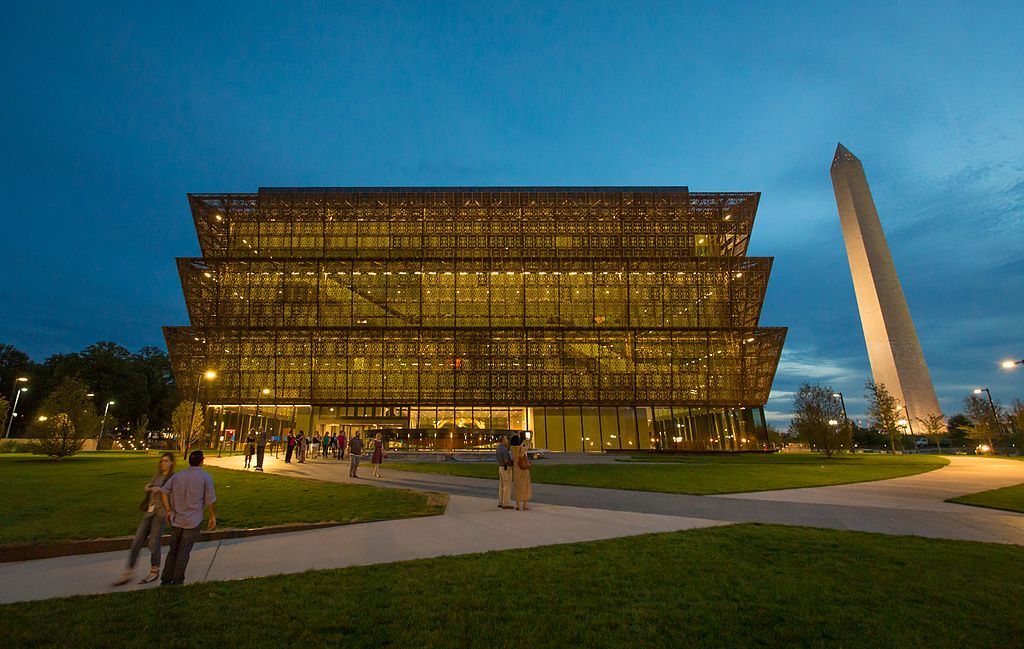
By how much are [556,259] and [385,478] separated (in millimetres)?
40243

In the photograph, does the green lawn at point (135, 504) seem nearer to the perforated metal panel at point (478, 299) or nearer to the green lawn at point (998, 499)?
the green lawn at point (998, 499)

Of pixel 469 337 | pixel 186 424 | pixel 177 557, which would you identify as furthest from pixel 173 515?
pixel 469 337

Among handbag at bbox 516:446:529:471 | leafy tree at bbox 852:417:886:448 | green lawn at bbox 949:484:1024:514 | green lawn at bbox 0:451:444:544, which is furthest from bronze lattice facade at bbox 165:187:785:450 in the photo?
leafy tree at bbox 852:417:886:448

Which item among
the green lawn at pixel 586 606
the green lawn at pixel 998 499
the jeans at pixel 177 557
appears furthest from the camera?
the green lawn at pixel 998 499

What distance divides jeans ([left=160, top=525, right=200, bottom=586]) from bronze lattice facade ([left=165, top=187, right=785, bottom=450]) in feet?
150

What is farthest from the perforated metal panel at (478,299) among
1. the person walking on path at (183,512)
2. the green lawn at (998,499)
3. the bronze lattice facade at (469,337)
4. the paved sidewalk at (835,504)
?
the person walking on path at (183,512)

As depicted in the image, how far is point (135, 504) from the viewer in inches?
517

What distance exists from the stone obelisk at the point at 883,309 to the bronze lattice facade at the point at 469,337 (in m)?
31.8

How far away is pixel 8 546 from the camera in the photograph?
8453 millimetres

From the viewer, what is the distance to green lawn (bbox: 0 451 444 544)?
10216 millimetres

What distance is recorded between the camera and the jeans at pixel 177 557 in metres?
6.73

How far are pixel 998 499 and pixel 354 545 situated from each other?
18049 mm

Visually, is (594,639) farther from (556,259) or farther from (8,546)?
(556,259)

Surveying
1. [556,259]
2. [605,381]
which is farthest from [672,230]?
[605,381]
